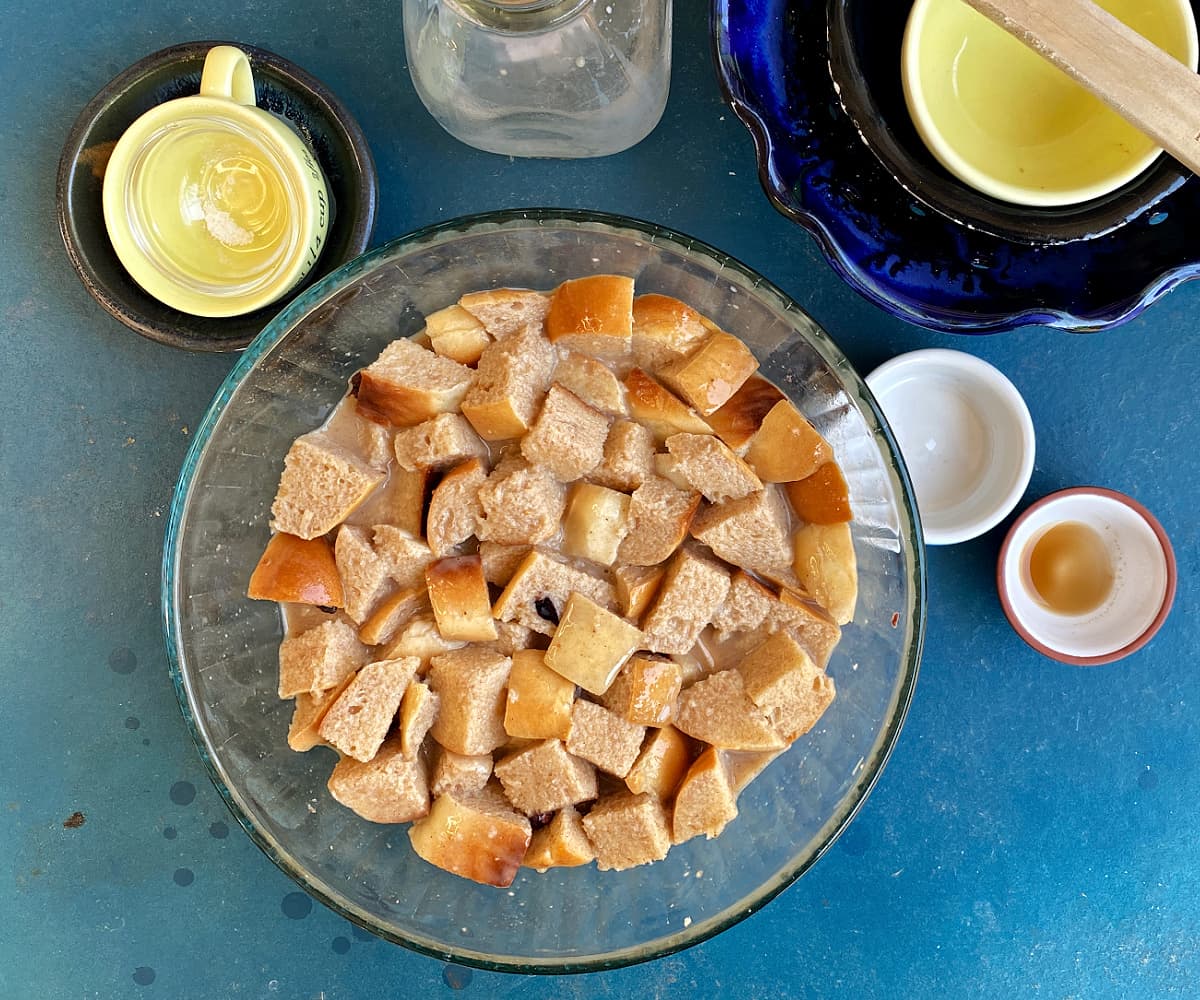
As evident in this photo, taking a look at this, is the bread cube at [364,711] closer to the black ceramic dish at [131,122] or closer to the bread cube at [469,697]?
the bread cube at [469,697]

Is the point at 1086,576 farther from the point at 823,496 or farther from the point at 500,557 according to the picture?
the point at 500,557

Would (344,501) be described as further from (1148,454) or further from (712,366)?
(1148,454)

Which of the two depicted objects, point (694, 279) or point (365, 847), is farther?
point (365, 847)

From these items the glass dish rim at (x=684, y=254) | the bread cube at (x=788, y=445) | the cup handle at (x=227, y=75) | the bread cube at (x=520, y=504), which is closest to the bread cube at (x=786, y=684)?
the glass dish rim at (x=684, y=254)

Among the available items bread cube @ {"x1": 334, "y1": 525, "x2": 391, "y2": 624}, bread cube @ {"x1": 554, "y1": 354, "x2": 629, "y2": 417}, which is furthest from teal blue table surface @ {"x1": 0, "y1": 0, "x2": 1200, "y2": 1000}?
bread cube @ {"x1": 334, "y1": 525, "x2": 391, "y2": 624}

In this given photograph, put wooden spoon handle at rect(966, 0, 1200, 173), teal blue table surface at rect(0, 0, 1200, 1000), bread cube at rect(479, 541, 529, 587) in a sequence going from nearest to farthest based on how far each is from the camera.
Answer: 1. wooden spoon handle at rect(966, 0, 1200, 173)
2. bread cube at rect(479, 541, 529, 587)
3. teal blue table surface at rect(0, 0, 1200, 1000)

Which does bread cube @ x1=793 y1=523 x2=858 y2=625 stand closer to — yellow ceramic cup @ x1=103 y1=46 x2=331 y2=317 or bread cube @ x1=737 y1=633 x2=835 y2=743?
bread cube @ x1=737 y1=633 x2=835 y2=743

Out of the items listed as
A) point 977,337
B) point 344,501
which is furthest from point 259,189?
point 977,337
